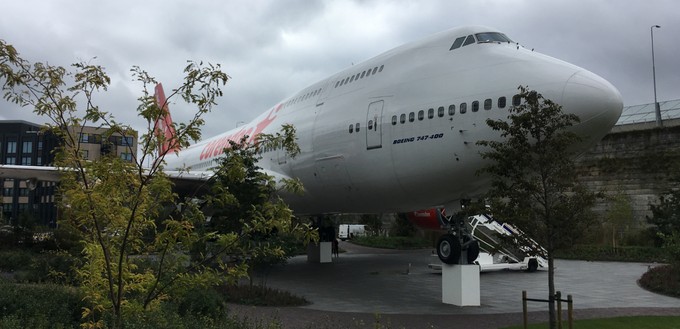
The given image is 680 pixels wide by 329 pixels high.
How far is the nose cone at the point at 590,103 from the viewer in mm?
9922

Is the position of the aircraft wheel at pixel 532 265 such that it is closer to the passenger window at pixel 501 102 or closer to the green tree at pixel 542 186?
the passenger window at pixel 501 102

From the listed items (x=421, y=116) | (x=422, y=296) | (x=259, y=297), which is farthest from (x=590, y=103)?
(x=259, y=297)

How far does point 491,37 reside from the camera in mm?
12398

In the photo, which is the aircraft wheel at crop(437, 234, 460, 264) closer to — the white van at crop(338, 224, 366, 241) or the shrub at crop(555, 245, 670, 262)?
the shrub at crop(555, 245, 670, 262)

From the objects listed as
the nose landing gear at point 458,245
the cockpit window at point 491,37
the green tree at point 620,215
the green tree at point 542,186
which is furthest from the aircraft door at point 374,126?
the green tree at point 620,215

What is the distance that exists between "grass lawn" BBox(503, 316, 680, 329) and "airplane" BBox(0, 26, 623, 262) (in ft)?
11.5

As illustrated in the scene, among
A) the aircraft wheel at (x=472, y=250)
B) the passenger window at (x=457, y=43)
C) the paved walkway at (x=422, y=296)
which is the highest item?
the passenger window at (x=457, y=43)

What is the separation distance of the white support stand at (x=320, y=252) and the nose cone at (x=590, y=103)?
16789 mm

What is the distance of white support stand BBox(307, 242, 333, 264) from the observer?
1005 inches

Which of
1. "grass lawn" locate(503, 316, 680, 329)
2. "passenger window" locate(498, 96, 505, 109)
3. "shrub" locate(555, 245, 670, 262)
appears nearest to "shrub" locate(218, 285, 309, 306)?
"grass lawn" locate(503, 316, 680, 329)

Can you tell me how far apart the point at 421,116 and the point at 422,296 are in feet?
18.1

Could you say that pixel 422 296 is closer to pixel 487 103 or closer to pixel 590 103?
pixel 487 103

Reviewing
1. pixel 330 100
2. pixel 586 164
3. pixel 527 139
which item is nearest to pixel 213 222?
pixel 330 100

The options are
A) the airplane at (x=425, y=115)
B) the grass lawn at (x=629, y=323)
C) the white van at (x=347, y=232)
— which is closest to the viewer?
the airplane at (x=425, y=115)
